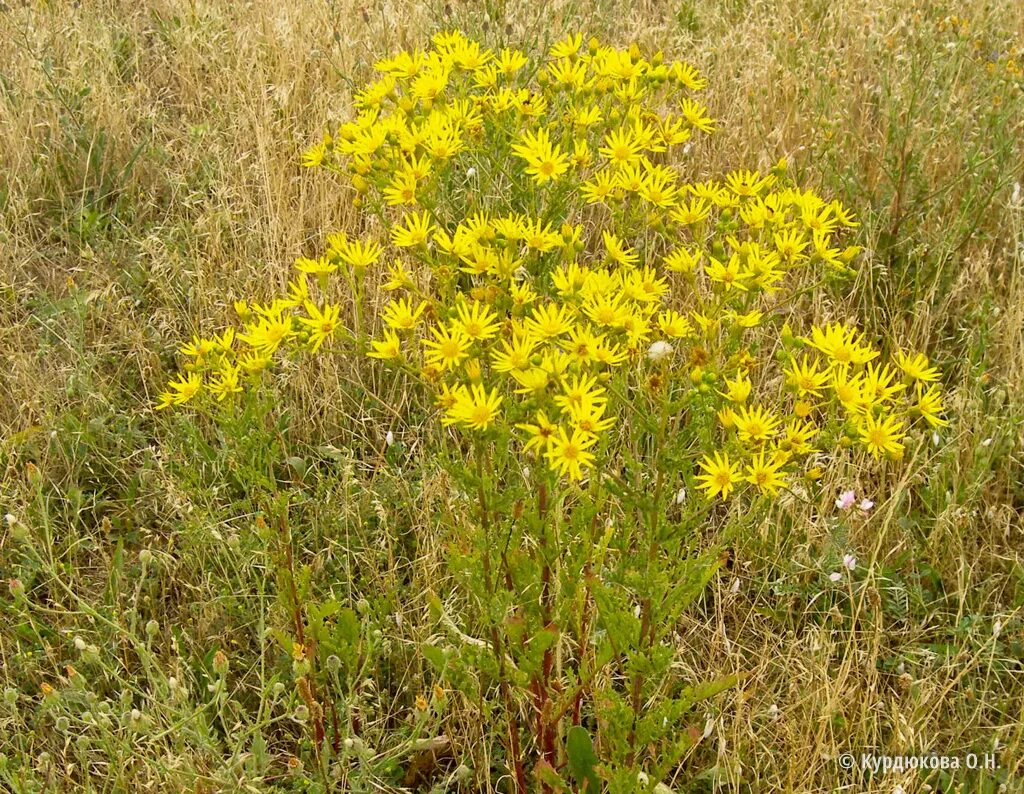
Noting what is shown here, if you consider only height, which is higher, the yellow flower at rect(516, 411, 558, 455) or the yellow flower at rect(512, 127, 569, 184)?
the yellow flower at rect(512, 127, 569, 184)

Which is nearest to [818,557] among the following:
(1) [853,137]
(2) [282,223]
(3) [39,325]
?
(1) [853,137]

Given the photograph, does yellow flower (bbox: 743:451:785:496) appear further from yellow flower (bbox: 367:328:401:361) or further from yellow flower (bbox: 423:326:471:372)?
yellow flower (bbox: 367:328:401:361)

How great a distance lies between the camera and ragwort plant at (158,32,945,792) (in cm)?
161

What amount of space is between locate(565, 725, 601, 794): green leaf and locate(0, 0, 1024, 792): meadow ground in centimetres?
23

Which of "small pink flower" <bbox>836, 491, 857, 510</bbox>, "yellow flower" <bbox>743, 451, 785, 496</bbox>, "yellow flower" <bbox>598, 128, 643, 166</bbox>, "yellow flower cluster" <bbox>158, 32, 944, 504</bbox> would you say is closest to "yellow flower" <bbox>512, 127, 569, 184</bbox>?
"yellow flower cluster" <bbox>158, 32, 944, 504</bbox>

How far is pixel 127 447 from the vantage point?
2730 mm

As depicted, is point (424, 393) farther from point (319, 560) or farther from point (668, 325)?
point (668, 325)

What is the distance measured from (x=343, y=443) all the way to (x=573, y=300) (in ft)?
4.35

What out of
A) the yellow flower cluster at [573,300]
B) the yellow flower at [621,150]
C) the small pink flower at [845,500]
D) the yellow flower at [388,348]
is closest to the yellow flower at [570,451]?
the yellow flower cluster at [573,300]

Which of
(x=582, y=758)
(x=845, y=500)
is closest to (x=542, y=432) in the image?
(x=582, y=758)

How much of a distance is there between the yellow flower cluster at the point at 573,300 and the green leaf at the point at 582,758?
55 cm

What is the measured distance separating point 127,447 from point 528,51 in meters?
1.97

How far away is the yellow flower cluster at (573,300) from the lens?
5.26 ft

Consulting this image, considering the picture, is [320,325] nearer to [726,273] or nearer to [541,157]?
[541,157]
